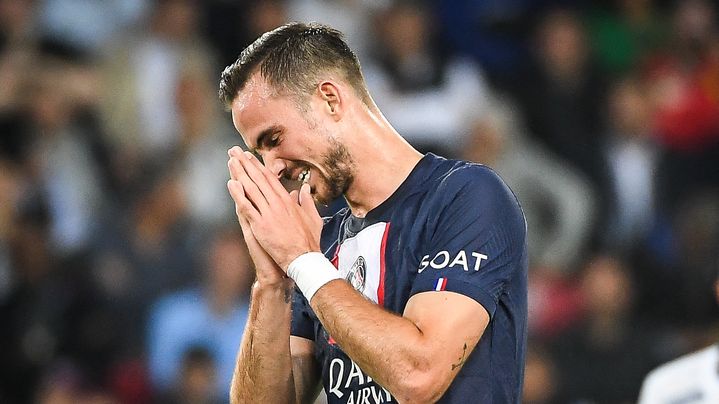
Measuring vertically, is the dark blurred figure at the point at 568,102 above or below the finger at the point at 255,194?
above

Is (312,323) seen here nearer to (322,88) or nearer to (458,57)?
(322,88)

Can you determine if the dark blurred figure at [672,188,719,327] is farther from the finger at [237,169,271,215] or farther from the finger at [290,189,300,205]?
the finger at [237,169,271,215]

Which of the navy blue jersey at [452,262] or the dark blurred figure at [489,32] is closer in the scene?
the navy blue jersey at [452,262]

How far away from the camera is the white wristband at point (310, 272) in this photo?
10.4ft

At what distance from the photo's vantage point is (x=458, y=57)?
A: 8.97 metres

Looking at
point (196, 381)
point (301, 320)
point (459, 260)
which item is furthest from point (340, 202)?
point (459, 260)

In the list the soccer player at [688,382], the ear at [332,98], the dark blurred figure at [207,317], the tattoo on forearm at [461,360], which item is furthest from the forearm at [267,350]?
the dark blurred figure at [207,317]

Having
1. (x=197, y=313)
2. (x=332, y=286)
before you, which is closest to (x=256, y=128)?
(x=332, y=286)

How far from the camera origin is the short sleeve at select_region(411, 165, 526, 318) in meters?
3.13

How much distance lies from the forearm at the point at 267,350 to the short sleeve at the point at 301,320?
126 millimetres

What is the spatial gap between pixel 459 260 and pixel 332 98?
26.0 inches

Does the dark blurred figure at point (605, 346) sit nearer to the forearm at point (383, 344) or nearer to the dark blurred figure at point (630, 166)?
the dark blurred figure at point (630, 166)

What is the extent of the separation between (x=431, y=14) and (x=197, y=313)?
10.2 feet

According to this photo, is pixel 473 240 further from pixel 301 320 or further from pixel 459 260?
pixel 301 320
